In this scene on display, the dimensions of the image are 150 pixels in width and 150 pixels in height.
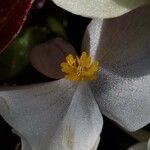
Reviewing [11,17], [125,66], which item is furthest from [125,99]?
[11,17]

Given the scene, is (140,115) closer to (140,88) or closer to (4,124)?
(140,88)

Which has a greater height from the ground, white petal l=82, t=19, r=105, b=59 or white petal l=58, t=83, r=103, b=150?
white petal l=82, t=19, r=105, b=59

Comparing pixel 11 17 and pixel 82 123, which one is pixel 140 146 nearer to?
pixel 82 123

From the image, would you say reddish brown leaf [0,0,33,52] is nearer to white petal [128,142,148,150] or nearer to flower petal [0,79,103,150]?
flower petal [0,79,103,150]

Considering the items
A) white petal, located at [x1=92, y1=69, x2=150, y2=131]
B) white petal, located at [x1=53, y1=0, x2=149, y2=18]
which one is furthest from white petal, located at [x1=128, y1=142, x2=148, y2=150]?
white petal, located at [x1=53, y1=0, x2=149, y2=18]

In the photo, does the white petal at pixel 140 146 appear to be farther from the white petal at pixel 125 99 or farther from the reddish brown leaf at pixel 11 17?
the reddish brown leaf at pixel 11 17

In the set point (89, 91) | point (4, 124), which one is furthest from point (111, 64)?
point (4, 124)

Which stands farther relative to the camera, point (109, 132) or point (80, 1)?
point (109, 132)
